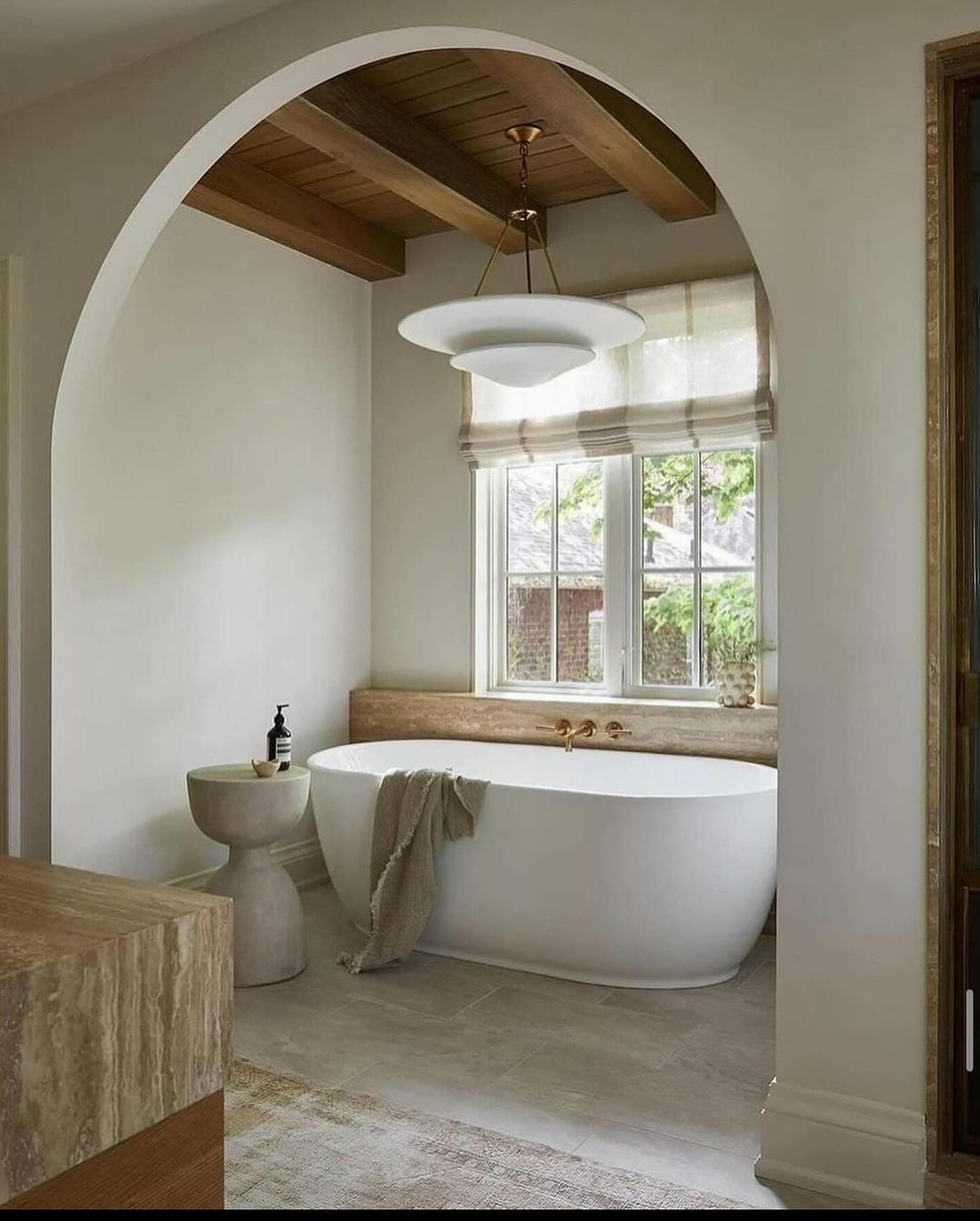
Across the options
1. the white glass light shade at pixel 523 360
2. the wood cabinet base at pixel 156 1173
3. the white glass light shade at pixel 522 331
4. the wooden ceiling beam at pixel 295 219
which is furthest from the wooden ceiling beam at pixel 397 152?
the wood cabinet base at pixel 156 1173

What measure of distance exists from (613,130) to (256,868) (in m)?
2.65

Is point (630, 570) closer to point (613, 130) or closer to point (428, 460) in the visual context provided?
point (428, 460)

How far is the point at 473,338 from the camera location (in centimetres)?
332

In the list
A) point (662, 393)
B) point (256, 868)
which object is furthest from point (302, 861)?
point (662, 393)

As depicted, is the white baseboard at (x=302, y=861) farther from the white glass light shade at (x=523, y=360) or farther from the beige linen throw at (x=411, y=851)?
the white glass light shade at (x=523, y=360)

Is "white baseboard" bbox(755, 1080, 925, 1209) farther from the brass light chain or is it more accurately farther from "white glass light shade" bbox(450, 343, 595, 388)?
the brass light chain

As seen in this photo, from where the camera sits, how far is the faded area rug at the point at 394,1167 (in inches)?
85.3

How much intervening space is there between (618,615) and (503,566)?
63 centimetres

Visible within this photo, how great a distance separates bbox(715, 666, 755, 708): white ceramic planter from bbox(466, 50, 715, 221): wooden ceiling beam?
1756 millimetres

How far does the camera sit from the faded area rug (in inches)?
85.3

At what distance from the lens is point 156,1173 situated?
0.74 meters

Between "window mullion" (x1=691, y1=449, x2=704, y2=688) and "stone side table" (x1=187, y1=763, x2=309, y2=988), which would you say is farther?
"window mullion" (x1=691, y1=449, x2=704, y2=688)

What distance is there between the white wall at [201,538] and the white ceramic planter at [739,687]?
5.87 ft

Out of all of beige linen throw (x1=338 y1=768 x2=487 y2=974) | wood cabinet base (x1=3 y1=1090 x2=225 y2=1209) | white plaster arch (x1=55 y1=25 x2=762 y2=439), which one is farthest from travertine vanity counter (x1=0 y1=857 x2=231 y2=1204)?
beige linen throw (x1=338 y1=768 x2=487 y2=974)
